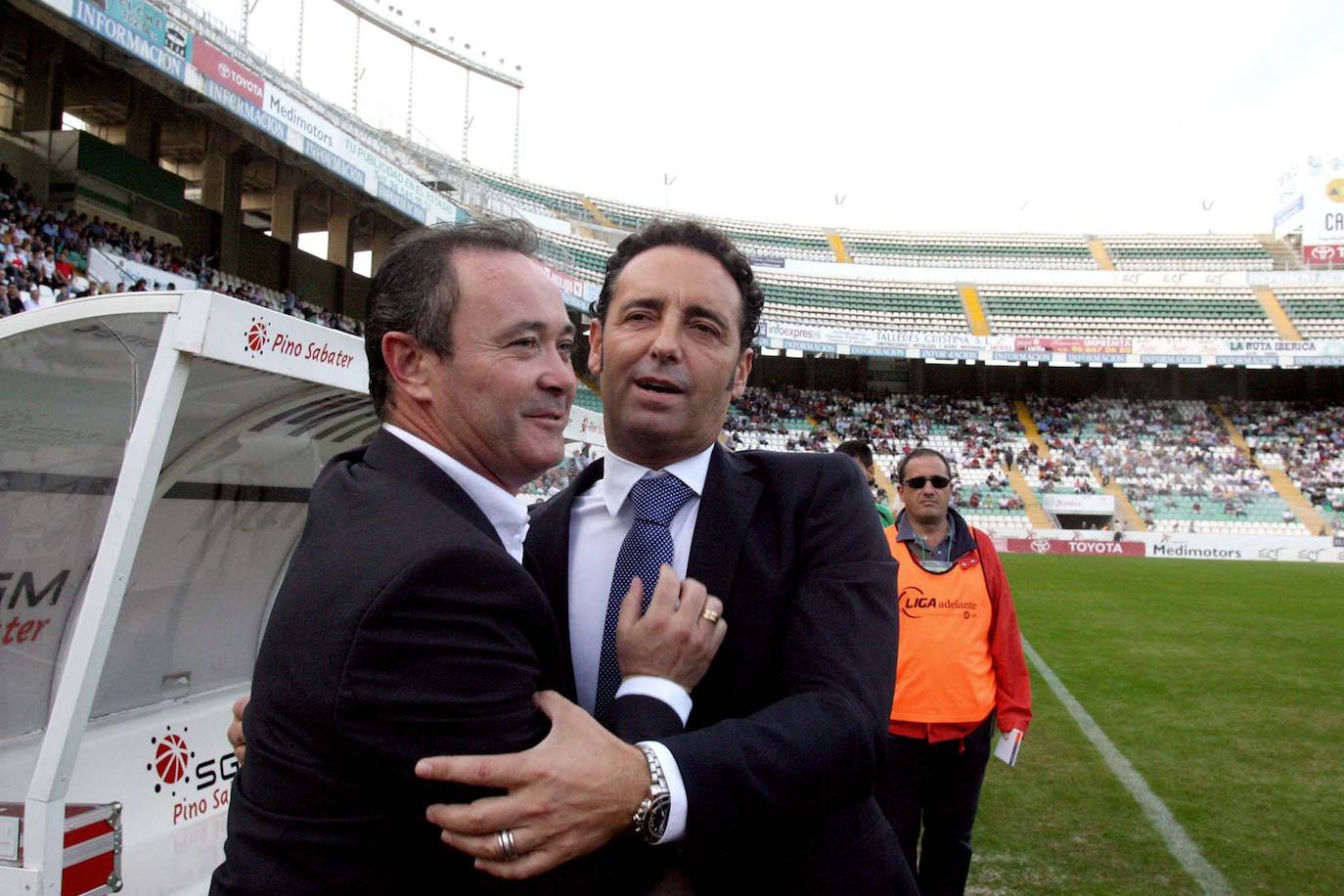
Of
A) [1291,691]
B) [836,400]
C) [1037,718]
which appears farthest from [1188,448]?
[1037,718]

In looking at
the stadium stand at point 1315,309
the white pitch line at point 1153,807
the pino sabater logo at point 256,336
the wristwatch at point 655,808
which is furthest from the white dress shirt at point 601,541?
the stadium stand at point 1315,309

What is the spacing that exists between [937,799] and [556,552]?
9.95 feet

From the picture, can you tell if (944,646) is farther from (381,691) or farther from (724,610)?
(381,691)

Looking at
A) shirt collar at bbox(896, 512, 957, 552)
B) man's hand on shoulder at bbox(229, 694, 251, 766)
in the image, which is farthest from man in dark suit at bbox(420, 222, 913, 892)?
shirt collar at bbox(896, 512, 957, 552)

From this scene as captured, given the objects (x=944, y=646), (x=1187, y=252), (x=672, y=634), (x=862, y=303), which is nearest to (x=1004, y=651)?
(x=944, y=646)

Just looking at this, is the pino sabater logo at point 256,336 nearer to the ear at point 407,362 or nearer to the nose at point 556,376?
the ear at point 407,362

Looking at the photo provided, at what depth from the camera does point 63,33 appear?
58.8 ft

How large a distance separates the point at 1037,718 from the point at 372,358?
7979mm

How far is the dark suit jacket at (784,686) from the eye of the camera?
1.36m

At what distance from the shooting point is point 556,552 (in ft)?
5.95

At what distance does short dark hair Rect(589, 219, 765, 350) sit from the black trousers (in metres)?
2.66

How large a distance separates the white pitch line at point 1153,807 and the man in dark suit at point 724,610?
4200 millimetres

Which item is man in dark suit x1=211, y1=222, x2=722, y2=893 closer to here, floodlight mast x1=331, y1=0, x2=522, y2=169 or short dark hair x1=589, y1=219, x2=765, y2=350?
short dark hair x1=589, y1=219, x2=765, y2=350

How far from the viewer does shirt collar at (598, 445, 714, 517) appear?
1812 millimetres
